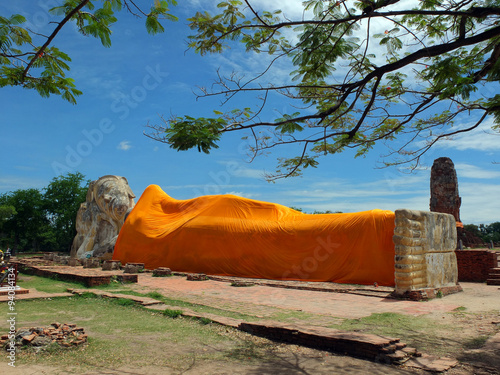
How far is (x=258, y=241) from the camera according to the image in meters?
14.2

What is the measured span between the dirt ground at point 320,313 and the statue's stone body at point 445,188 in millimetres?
10093

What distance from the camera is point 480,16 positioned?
162 inches

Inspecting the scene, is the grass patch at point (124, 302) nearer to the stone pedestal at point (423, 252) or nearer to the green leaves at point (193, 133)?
the green leaves at point (193, 133)

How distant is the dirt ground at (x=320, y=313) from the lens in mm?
3791

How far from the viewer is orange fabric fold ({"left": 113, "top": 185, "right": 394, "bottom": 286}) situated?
11883 millimetres

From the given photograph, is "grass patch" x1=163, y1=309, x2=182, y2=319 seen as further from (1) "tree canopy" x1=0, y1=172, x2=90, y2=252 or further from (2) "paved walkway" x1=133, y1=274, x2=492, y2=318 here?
(1) "tree canopy" x1=0, y1=172, x2=90, y2=252

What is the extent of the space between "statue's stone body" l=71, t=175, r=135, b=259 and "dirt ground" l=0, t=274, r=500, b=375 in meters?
9.78

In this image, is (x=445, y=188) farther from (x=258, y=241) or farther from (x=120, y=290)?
(x=120, y=290)

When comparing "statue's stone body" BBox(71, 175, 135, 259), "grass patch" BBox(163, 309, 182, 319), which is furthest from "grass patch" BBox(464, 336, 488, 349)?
"statue's stone body" BBox(71, 175, 135, 259)

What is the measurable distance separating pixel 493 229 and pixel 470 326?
5064cm

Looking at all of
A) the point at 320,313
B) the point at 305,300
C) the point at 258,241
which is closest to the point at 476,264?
the point at 258,241

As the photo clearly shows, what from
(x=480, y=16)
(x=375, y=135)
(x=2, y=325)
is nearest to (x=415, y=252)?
(x=375, y=135)

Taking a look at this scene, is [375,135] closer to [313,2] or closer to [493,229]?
[313,2]

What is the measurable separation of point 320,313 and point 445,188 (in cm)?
1684
